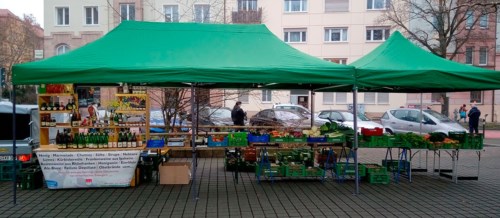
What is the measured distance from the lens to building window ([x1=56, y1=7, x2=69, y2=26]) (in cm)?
3083

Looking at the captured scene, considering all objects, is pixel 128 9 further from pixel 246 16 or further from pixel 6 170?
pixel 6 170

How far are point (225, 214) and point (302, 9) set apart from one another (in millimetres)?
28878

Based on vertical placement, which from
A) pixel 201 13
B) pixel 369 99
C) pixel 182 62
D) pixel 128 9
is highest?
pixel 128 9

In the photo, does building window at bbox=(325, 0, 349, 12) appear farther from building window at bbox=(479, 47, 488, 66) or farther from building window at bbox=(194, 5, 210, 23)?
building window at bbox=(194, 5, 210, 23)

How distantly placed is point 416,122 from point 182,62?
13032 mm

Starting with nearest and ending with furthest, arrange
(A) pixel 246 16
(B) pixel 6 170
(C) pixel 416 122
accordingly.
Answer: (B) pixel 6 170 → (C) pixel 416 122 → (A) pixel 246 16

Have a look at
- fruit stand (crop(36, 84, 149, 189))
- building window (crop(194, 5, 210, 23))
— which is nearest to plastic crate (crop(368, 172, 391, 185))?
fruit stand (crop(36, 84, 149, 189))

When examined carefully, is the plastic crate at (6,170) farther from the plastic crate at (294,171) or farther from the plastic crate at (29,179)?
the plastic crate at (294,171)

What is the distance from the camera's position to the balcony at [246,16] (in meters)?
24.7

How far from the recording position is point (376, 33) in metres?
32.0

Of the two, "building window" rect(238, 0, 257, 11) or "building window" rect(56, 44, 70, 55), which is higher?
"building window" rect(238, 0, 257, 11)

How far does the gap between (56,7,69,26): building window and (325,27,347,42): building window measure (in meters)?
20.9

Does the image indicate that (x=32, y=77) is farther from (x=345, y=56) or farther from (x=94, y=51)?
(x=345, y=56)

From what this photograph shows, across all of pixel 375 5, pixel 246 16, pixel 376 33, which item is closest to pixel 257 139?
pixel 246 16
